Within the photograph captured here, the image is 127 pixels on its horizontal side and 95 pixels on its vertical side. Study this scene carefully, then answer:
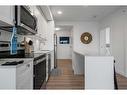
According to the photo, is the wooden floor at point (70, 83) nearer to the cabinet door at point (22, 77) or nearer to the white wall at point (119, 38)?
the white wall at point (119, 38)

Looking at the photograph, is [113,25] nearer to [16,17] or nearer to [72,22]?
[72,22]

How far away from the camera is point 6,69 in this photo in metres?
1.41

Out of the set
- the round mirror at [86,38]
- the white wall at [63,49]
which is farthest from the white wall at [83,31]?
the white wall at [63,49]

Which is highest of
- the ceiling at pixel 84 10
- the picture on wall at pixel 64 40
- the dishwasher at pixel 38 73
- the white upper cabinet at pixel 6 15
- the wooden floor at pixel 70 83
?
the ceiling at pixel 84 10

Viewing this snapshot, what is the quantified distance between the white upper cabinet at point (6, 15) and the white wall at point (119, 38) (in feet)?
14.6

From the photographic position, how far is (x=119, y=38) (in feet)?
19.3

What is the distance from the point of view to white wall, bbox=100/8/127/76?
547 cm

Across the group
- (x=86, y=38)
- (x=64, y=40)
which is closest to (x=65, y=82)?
(x=86, y=38)

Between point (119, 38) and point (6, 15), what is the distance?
4.92m

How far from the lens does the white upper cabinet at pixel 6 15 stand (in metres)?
1.70

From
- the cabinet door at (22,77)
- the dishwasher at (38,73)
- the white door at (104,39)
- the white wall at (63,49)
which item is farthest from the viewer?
the white wall at (63,49)

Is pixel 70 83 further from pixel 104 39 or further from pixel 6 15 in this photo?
pixel 104 39

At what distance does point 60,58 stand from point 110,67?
10.2m
